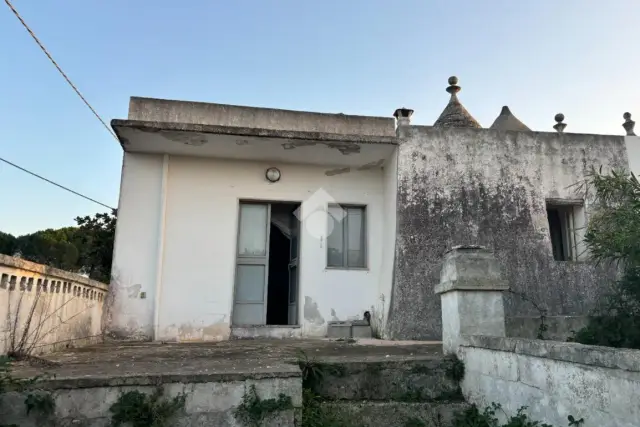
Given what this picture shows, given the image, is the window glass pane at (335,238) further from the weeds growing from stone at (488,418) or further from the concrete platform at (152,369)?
the weeds growing from stone at (488,418)

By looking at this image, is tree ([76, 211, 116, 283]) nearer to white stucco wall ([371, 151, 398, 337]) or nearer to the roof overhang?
the roof overhang

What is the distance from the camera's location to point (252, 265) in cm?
874

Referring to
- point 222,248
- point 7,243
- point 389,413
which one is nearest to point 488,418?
point 389,413

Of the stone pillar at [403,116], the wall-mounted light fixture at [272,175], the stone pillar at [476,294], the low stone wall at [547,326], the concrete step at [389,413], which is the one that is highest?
the stone pillar at [403,116]

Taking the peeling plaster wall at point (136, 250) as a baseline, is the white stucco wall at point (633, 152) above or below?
above

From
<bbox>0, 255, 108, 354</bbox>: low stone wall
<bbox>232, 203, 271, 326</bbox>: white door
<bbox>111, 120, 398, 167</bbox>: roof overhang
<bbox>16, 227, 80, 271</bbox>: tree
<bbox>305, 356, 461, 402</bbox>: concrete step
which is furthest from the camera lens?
<bbox>16, 227, 80, 271</bbox>: tree

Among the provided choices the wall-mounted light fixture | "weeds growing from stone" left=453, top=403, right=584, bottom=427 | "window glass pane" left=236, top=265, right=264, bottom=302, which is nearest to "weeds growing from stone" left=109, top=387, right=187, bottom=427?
"weeds growing from stone" left=453, top=403, right=584, bottom=427

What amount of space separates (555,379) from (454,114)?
846 cm

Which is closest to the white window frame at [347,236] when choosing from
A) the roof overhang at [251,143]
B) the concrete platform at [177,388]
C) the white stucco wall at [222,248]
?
the white stucco wall at [222,248]

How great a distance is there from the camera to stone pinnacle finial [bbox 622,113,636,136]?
9.67 metres

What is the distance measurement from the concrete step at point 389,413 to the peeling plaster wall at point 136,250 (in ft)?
16.0

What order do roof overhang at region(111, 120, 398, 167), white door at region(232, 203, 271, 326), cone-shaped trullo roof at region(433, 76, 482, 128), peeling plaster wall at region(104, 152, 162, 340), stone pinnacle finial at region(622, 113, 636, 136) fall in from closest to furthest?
roof overhang at region(111, 120, 398, 167)
peeling plaster wall at region(104, 152, 162, 340)
white door at region(232, 203, 271, 326)
stone pinnacle finial at region(622, 113, 636, 136)
cone-shaped trullo roof at region(433, 76, 482, 128)

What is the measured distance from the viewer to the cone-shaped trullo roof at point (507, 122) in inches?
465

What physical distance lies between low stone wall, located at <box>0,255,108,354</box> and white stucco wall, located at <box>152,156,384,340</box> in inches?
54.0
